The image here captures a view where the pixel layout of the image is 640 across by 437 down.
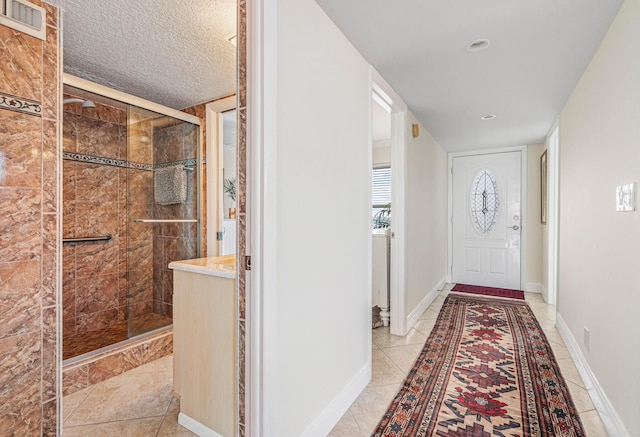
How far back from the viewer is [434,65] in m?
2.22

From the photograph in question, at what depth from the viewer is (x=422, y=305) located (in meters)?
3.68

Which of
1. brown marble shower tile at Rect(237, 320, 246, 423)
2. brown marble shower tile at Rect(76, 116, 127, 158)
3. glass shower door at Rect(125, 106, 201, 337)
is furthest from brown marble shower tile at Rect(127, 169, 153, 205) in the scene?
brown marble shower tile at Rect(237, 320, 246, 423)

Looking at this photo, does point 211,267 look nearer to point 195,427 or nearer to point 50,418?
point 195,427

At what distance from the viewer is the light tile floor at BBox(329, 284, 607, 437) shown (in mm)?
1703

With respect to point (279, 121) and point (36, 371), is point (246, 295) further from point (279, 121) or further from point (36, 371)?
point (36, 371)

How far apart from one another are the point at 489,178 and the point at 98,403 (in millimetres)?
5195

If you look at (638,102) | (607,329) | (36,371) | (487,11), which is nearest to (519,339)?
(607,329)

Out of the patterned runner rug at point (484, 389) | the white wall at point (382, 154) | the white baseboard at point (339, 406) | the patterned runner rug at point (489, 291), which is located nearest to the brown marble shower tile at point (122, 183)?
the white baseboard at point (339, 406)

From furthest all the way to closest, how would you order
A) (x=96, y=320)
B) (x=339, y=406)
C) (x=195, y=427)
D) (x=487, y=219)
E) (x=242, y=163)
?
1. (x=487, y=219)
2. (x=96, y=320)
3. (x=339, y=406)
4. (x=195, y=427)
5. (x=242, y=163)

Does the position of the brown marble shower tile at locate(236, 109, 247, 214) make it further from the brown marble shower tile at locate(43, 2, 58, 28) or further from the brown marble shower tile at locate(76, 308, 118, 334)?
the brown marble shower tile at locate(76, 308, 118, 334)

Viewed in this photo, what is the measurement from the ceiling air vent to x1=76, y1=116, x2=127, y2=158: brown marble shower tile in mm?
1357

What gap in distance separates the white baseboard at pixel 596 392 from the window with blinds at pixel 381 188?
2.66 meters

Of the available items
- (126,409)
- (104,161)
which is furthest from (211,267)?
(104,161)

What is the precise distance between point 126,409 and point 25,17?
7.01 ft
